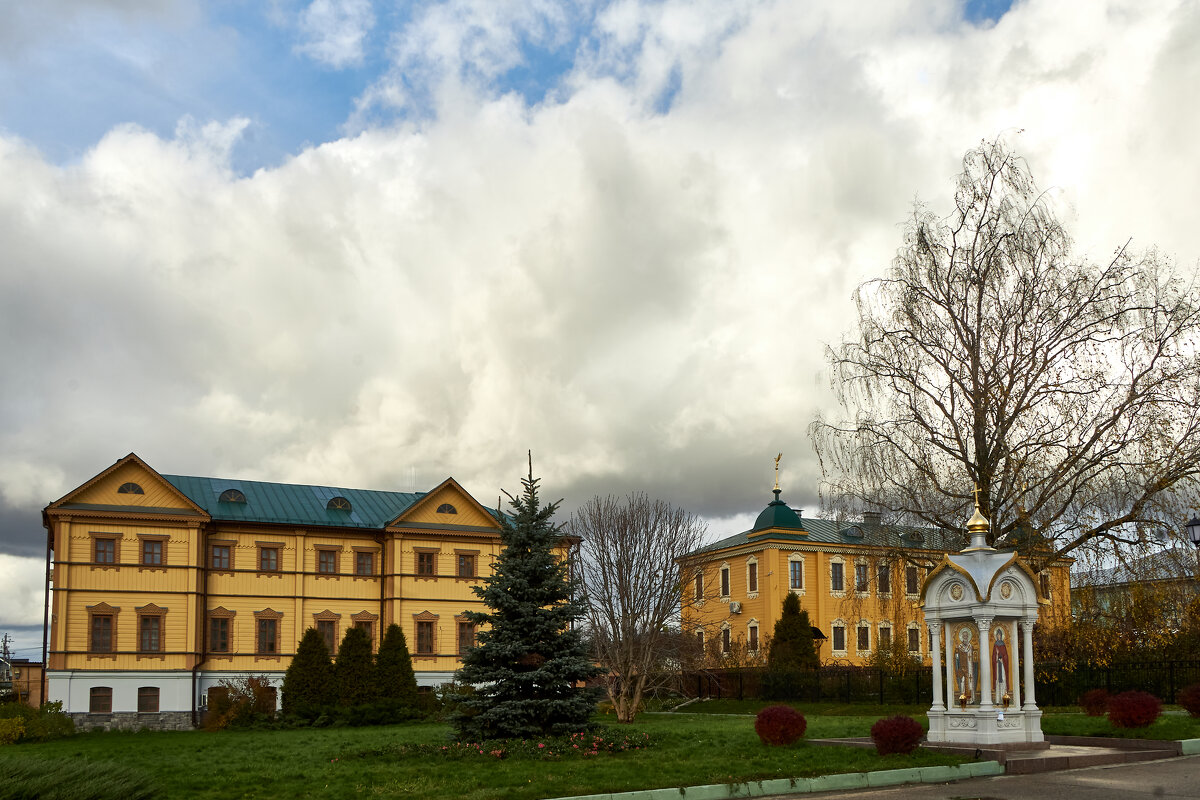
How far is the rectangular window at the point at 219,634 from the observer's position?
42812 millimetres

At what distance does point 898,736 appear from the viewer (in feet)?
60.1

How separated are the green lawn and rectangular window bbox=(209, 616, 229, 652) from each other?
60.1 ft

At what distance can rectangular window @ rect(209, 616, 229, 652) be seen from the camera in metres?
42.8

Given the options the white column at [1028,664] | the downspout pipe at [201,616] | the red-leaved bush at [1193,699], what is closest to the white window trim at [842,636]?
the downspout pipe at [201,616]

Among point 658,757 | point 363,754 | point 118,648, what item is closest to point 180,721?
point 118,648

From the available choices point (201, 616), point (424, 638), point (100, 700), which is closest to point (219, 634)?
point (201, 616)

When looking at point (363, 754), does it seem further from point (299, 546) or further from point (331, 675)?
point (299, 546)

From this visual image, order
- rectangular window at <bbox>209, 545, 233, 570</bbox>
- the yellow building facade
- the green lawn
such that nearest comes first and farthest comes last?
the green lawn → rectangular window at <bbox>209, 545, 233, 570</bbox> → the yellow building facade

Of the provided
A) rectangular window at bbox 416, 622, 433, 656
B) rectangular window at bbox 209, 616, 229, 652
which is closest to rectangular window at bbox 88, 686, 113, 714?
rectangular window at bbox 209, 616, 229, 652

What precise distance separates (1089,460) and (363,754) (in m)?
17.3

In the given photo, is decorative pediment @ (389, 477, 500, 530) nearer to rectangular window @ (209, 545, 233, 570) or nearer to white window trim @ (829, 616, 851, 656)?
rectangular window @ (209, 545, 233, 570)

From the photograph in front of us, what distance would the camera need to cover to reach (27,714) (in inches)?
1313

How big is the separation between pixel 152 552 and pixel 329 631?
7.93 meters

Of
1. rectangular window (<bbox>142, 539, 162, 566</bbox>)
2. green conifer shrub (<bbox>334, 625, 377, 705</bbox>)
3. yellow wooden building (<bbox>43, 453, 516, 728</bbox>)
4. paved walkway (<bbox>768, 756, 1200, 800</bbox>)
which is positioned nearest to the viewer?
paved walkway (<bbox>768, 756, 1200, 800</bbox>)
